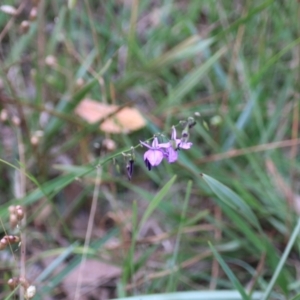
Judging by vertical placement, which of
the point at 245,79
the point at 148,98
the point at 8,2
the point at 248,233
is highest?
the point at 8,2

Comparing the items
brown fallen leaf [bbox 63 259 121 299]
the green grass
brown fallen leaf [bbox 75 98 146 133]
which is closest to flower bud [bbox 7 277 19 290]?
the green grass

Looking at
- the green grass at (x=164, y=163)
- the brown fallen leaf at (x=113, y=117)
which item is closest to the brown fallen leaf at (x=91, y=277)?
the green grass at (x=164, y=163)

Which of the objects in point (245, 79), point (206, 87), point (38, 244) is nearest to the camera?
point (38, 244)

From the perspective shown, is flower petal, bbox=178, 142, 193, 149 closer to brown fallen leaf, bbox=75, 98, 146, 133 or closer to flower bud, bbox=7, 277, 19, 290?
flower bud, bbox=7, 277, 19, 290

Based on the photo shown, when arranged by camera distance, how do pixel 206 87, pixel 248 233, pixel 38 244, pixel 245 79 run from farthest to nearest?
pixel 206 87
pixel 245 79
pixel 38 244
pixel 248 233

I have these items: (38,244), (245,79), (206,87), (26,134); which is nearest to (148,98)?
(206,87)

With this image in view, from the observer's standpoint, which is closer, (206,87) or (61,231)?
(61,231)

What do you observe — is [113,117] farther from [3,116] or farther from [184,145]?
[184,145]

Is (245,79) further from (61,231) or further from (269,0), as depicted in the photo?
(61,231)
